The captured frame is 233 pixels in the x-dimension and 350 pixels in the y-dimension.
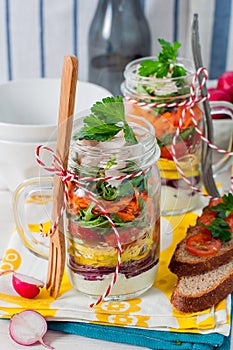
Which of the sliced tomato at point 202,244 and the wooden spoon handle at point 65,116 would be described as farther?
the sliced tomato at point 202,244

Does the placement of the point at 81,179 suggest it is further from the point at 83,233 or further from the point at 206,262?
the point at 206,262

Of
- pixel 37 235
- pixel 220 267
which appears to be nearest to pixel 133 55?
pixel 37 235

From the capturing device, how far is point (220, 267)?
106cm

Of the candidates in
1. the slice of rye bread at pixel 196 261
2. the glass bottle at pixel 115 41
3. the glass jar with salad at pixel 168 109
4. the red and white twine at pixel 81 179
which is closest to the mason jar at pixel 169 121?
the glass jar with salad at pixel 168 109

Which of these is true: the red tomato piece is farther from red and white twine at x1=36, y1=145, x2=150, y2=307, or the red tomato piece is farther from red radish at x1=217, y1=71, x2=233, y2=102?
red radish at x1=217, y1=71, x2=233, y2=102

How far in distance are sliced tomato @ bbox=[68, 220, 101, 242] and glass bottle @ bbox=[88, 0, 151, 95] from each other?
703 mm

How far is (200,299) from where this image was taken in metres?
1.00

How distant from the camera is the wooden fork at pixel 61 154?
0.92m

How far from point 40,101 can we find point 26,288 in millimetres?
499

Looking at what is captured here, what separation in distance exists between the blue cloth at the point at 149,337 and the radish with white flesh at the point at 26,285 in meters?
0.06

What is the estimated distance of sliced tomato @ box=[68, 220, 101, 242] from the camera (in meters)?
0.98

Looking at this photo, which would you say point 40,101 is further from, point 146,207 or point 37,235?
point 146,207

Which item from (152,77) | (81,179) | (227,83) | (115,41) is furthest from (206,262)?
(115,41)

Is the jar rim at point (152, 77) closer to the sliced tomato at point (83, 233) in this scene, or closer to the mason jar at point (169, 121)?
the mason jar at point (169, 121)
